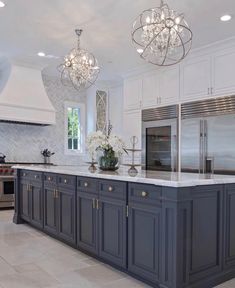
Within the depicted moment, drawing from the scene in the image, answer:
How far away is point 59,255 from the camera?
3227 mm

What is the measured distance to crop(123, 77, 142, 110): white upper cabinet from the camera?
6.24m

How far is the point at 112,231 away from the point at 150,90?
3.75 meters

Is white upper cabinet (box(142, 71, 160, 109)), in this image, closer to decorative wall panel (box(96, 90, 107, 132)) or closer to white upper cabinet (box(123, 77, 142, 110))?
white upper cabinet (box(123, 77, 142, 110))

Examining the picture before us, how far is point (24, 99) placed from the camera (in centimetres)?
612

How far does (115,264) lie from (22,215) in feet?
7.78

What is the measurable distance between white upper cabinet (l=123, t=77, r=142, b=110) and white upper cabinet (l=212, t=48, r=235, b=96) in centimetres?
181

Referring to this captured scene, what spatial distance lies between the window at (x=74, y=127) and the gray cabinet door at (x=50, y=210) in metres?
3.61

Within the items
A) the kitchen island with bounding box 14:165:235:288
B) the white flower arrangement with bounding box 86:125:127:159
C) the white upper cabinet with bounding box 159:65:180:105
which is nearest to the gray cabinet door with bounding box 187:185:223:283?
the kitchen island with bounding box 14:165:235:288

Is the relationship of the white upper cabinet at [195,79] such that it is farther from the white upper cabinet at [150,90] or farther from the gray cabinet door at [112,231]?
the gray cabinet door at [112,231]

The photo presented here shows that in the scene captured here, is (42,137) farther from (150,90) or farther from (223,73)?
(223,73)

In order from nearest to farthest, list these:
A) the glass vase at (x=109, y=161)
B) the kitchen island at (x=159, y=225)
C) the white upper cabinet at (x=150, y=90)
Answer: the kitchen island at (x=159, y=225) < the glass vase at (x=109, y=161) < the white upper cabinet at (x=150, y=90)

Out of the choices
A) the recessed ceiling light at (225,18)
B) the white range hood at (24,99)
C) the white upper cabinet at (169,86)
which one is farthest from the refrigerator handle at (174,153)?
the white range hood at (24,99)

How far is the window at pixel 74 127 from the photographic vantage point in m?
7.55

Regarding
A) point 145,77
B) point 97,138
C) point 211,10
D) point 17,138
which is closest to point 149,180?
point 97,138
